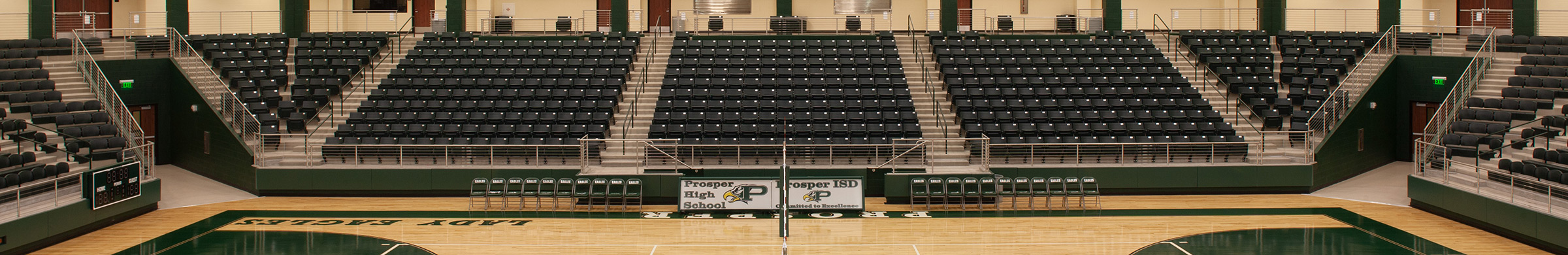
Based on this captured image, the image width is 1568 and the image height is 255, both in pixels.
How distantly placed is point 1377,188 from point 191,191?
72.9 ft

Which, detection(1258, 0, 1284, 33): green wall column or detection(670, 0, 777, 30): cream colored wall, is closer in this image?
detection(1258, 0, 1284, 33): green wall column

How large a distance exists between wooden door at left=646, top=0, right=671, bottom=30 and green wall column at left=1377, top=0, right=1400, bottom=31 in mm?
18781

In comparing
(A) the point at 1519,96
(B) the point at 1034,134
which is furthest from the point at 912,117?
(A) the point at 1519,96

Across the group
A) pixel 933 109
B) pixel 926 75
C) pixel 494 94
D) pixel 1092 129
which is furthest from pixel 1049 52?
pixel 494 94

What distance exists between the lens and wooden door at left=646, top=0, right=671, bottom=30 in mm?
31141

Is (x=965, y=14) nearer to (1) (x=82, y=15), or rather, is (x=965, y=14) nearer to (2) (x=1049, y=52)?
(2) (x=1049, y=52)

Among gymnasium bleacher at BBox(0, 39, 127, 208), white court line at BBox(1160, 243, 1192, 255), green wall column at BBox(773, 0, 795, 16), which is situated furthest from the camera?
green wall column at BBox(773, 0, 795, 16)

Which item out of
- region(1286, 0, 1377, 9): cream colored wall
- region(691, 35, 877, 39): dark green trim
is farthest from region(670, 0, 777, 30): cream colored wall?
region(1286, 0, 1377, 9): cream colored wall

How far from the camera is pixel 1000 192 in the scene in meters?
17.8

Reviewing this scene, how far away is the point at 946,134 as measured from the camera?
69.3 ft

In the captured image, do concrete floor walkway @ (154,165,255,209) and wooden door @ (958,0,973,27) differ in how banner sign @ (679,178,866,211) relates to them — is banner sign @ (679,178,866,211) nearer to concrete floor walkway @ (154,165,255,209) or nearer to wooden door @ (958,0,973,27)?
concrete floor walkway @ (154,165,255,209)

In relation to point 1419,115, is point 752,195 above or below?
below

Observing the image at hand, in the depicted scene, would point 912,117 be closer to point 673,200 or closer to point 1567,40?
point 673,200

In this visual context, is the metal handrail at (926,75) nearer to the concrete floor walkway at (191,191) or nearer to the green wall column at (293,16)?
the concrete floor walkway at (191,191)
